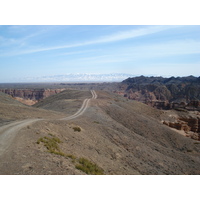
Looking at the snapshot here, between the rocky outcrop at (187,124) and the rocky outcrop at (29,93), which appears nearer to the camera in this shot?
the rocky outcrop at (187,124)

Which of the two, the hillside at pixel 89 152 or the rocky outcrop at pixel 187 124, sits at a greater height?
the hillside at pixel 89 152

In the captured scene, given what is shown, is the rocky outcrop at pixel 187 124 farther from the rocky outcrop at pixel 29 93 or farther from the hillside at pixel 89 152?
the rocky outcrop at pixel 29 93

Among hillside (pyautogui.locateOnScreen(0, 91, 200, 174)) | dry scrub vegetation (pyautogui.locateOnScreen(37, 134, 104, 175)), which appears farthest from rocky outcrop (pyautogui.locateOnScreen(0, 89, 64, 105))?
dry scrub vegetation (pyautogui.locateOnScreen(37, 134, 104, 175))

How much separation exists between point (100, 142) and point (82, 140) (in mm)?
2000

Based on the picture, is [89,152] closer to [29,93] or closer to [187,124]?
[187,124]

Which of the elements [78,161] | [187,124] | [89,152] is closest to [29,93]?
[187,124]

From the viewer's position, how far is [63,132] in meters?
16.2

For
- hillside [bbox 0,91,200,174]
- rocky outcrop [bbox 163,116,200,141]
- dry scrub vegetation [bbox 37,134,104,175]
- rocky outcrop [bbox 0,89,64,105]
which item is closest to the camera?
hillside [bbox 0,91,200,174]

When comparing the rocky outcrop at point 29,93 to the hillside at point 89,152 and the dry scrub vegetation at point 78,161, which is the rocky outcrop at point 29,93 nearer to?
the hillside at point 89,152

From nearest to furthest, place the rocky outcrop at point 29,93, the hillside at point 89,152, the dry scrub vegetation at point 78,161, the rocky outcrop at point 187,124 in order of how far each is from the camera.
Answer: the hillside at point 89,152 → the dry scrub vegetation at point 78,161 → the rocky outcrop at point 187,124 → the rocky outcrop at point 29,93

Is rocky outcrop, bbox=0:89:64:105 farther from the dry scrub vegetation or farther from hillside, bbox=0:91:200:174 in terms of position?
the dry scrub vegetation

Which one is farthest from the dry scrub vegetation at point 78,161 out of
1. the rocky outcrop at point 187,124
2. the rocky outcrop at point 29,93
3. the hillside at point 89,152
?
the rocky outcrop at point 29,93

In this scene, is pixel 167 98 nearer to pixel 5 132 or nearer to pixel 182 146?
pixel 182 146

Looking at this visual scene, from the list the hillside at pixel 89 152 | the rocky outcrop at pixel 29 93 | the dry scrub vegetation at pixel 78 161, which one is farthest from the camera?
the rocky outcrop at pixel 29 93
